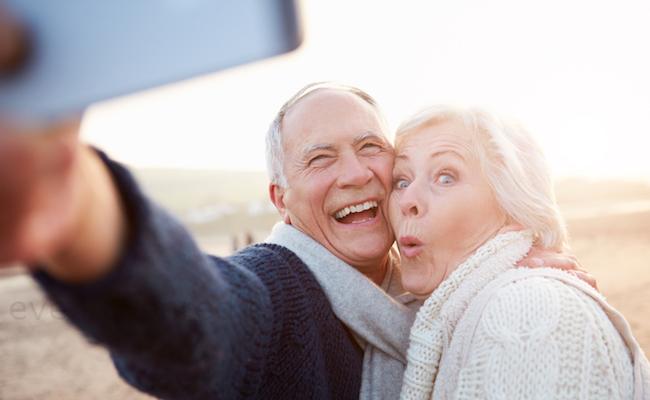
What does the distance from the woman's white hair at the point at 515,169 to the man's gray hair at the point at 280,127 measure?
663mm

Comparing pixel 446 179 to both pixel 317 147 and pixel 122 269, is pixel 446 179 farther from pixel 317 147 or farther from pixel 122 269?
pixel 122 269

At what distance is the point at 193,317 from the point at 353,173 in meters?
1.55

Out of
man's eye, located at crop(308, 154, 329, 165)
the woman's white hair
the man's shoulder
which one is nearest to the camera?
the man's shoulder

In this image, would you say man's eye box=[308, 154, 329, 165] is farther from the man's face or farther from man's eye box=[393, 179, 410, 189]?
man's eye box=[393, 179, 410, 189]

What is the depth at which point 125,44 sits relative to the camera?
0.64 metres

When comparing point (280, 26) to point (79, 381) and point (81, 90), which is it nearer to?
point (81, 90)

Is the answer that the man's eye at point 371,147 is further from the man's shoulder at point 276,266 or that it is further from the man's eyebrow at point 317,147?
the man's shoulder at point 276,266

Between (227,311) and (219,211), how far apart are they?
2809cm

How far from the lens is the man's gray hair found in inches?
112

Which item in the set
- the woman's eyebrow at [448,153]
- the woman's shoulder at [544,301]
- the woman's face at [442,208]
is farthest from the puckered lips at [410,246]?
the woman's shoulder at [544,301]

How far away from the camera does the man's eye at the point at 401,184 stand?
8.22 feet

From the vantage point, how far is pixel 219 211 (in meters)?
29.0

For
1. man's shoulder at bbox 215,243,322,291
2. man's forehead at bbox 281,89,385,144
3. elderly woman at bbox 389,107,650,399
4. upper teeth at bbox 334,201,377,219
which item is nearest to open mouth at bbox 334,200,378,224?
upper teeth at bbox 334,201,377,219

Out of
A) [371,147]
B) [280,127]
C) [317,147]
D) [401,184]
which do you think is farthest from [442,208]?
[280,127]
